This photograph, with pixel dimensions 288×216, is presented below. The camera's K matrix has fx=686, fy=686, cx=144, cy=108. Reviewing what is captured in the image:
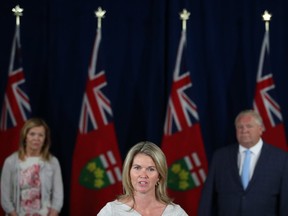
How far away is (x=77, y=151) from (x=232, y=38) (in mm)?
1987

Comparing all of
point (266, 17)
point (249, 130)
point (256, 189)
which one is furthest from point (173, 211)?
point (266, 17)

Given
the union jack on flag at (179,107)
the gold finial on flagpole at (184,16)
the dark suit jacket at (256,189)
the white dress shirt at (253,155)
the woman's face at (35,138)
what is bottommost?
the dark suit jacket at (256,189)

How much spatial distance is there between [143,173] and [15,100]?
3.25 meters

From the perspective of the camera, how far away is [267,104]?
6.80 meters

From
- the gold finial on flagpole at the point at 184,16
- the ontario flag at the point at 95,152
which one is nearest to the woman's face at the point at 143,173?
the ontario flag at the point at 95,152

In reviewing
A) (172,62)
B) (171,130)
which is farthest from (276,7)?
(171,130)

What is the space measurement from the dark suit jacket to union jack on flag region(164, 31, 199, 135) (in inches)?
32.5

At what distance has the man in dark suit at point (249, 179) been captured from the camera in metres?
5.92

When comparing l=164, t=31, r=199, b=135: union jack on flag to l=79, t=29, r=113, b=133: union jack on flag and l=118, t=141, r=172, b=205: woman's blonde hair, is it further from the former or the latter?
l=118, t=141, r=172, b=205: woman's blonde hair

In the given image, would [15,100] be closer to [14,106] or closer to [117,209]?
[14,106]

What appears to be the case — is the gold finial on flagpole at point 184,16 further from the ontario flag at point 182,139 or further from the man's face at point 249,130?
the man's face at point 249,130

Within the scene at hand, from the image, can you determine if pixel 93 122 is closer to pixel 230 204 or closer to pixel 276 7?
pixel 230 204

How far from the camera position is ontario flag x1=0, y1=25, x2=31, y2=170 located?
6.64m

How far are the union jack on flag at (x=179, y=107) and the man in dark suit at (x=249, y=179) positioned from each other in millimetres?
702
